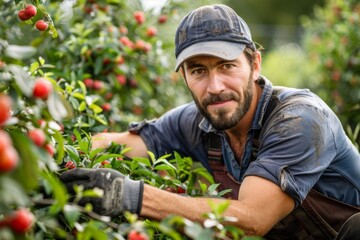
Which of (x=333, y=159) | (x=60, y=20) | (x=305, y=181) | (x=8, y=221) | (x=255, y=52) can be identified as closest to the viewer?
(x=8, y=221)

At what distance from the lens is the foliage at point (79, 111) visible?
1.47 meters

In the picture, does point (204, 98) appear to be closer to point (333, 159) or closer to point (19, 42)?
point (333, 159)

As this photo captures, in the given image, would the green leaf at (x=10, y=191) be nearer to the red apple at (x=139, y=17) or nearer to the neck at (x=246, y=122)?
the neck at (x=246, y=122)

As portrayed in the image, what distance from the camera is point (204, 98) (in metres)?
2.75

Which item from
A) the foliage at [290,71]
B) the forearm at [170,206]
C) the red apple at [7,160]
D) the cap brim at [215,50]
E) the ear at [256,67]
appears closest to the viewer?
the red apple at [7,160]

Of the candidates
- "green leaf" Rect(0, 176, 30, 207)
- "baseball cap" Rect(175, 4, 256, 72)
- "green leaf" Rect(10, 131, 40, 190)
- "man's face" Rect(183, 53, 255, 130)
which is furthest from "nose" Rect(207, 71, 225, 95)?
"green leaf" Rect(0, 176, 30, 207)

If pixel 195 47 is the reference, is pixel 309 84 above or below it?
below

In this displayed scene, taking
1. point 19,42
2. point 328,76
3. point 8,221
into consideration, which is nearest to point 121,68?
point 19,42

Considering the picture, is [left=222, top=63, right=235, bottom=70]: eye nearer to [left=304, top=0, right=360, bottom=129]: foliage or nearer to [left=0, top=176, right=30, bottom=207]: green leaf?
[left=0, top=176, right=30, bottom=207]: green leaf

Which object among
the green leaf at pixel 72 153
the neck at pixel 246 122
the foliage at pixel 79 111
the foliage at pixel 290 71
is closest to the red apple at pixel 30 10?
the foliage at pixel 79 111

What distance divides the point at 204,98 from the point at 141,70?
148 centimetres

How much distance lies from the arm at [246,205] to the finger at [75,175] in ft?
0.72

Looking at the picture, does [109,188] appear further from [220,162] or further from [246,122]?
[220,162]

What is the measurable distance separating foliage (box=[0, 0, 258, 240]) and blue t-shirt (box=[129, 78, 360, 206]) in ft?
0.52
